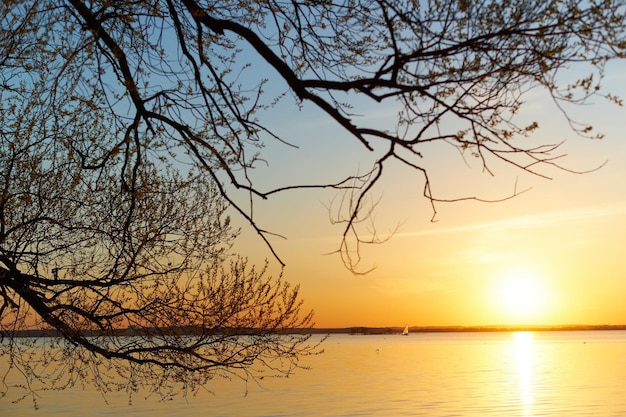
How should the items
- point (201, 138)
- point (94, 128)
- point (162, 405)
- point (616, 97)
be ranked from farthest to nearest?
1. point (162, 405)
2. point (94, 128)
3. point (201, 138)
4. point (616, 97)

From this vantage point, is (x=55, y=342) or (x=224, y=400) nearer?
(x=55, y=342)

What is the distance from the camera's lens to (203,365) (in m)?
12.8

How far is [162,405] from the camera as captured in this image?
4119 cm

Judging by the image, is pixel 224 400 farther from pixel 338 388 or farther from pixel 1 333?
pixel 1 333

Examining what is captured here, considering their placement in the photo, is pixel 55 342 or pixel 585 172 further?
pixel 55 342

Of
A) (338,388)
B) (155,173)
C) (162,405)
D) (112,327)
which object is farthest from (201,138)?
(338,388)

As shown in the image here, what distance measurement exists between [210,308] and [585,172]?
651 centimetres

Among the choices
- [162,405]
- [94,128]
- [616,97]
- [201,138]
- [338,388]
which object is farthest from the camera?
[338,388]

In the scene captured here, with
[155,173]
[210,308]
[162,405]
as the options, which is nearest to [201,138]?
[155,173]

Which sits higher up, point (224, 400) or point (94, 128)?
point (94, 128)

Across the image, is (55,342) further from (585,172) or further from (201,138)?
(585,172)

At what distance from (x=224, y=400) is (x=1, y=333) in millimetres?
31114

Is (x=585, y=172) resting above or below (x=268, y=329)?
above

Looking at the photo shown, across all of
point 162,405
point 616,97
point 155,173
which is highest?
point 155,173
